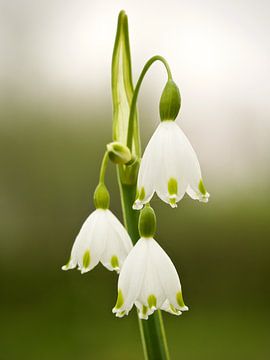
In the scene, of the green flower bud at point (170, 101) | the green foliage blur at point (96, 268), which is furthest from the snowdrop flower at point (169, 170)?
the green foliage blur at point (96, 268)

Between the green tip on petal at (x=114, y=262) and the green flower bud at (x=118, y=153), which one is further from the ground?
the green flower bud at (x=118, y=153)

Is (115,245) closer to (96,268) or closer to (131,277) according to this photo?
(131,277)

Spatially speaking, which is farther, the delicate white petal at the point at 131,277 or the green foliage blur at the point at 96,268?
the green foliage blur at the point at 96,268

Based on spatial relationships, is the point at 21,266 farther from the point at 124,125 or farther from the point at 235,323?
the point at 124,125

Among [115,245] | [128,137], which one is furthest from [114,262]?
[128,137]

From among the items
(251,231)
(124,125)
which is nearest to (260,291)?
(251,231)

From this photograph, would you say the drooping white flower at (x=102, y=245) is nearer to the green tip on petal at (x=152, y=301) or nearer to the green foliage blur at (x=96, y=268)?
the green tip on petal at (x=152, y=301)

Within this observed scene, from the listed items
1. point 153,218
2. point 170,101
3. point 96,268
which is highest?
point 170,101
